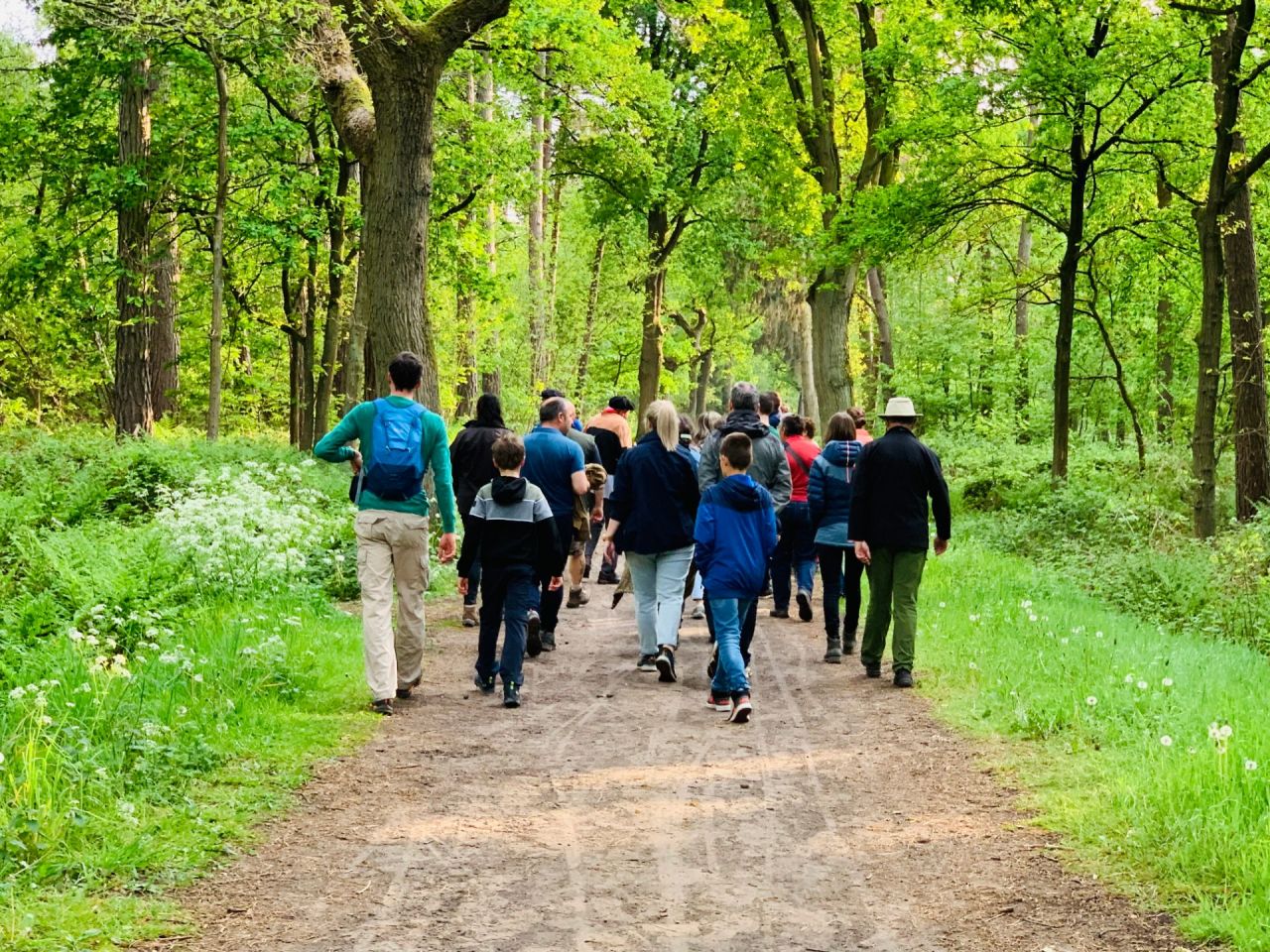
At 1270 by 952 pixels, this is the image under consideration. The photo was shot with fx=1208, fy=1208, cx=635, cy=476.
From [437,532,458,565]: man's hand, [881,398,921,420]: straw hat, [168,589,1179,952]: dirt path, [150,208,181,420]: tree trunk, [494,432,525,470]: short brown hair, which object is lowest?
[168,589,1179,952]: dirt path

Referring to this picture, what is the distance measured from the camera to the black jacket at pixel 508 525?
8812 millimetres

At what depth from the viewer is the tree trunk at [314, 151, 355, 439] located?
1998cm

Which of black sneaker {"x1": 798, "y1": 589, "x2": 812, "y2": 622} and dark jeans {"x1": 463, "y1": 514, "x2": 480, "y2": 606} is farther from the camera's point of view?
black sneaker {"x1": 798, "y1": 589, "x2": 812, "y2": 622}

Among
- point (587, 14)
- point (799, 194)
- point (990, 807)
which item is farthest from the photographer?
point (799, 194)

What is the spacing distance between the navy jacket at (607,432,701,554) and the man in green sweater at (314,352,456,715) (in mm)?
1946

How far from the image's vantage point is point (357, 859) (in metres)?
5.59

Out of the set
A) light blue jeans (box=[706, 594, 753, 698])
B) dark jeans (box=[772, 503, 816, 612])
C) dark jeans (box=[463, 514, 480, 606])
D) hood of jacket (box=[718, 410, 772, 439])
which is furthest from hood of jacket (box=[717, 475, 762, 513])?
dark jeans (box=[772, 503, 816, 612])

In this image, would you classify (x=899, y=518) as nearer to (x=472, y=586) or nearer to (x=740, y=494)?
(x=740, y=494)

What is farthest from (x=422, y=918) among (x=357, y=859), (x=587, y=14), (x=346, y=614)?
(x=587, y=14)

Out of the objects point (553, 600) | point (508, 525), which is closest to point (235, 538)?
point (553, 600)

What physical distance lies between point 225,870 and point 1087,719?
5.04 meters

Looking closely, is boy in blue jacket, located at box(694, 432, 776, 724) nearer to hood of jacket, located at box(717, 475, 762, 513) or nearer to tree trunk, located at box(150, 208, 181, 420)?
hood of jacket, located at box(717, 475, 762, 513)

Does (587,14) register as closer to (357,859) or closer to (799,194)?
(799,194)

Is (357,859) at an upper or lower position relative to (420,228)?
lower
